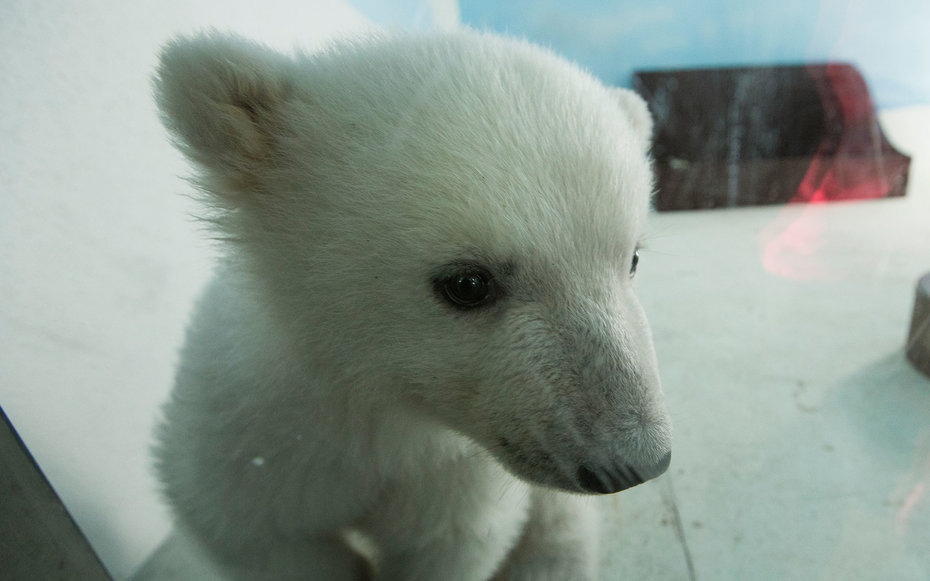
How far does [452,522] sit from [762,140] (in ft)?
6.65

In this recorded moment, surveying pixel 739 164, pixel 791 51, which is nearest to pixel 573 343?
pixel 791 51

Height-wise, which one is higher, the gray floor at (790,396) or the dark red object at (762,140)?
the dark red object at (762,140)

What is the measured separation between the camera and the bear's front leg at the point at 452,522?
1.08 meters

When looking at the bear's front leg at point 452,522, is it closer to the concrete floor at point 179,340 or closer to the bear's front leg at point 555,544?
the bear's front leg at point 555,544

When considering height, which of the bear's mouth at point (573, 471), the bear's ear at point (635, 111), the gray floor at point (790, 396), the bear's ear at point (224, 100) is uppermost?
the bear's ear at point (224, 100)

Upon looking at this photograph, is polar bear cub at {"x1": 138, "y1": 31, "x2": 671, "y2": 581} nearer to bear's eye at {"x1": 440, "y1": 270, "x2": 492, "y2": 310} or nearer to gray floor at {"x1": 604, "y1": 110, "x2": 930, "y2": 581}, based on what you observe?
bear's eye at {"x1": 440, "y1": 270, "x2": 492, "y2": 310}

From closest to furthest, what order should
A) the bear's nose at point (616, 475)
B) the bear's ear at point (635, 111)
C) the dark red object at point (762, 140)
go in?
the bear's nose at point (616, 475), the bear's ear at point (635, 111), the dark red object at point (762, 140)

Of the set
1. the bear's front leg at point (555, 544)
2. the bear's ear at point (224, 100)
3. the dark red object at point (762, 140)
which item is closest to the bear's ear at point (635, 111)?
the bear's ear at point (224, 100)

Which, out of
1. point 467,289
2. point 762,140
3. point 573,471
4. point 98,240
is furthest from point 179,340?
point 762,140

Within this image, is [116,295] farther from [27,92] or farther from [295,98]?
[295,98]

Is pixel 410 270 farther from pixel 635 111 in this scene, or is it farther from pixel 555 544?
pixel 555 544

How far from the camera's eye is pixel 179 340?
122 centimetres

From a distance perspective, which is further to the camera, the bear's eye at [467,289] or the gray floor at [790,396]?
the gray floor at [790,396]

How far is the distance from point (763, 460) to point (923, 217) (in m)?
1.16
